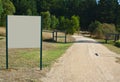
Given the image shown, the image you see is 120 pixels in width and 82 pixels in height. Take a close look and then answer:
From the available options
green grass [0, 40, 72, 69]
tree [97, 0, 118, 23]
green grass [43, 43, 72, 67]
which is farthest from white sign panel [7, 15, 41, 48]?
tree [97, 0, 118, 23]

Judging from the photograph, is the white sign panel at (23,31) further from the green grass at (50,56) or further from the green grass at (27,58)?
the green grass at (50,56)

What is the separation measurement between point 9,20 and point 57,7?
96.6 metres

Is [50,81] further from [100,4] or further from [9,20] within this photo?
[100,4]

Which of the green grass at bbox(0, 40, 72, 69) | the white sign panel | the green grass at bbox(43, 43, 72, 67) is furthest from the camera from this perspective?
the green grass at bbox(43, 43, 72, 67)

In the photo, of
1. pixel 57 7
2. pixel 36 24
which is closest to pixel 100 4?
pixel 57 7

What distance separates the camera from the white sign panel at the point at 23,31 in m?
12.2

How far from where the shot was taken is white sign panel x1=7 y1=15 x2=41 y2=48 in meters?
12.2

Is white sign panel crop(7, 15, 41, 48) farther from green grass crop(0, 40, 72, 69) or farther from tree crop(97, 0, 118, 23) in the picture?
tree crop(97, 0, 118, 23)

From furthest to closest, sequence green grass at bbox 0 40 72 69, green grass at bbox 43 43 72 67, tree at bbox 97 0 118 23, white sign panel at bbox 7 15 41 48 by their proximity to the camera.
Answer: tree at bbox 97 0 118 23
green grass at bbox 43 43 72 67
green grass at bbox 0 40 72 69
white sign panel at bbox 7 15 41 48

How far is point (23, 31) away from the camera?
40.4 ft

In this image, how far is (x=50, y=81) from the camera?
971cm

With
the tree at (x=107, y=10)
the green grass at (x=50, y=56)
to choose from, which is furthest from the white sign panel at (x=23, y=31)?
the tree at (x=107, y=10)

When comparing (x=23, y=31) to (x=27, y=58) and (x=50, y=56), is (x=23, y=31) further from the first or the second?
(x=50, y=56)

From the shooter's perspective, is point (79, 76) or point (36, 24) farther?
point (36, 24)
